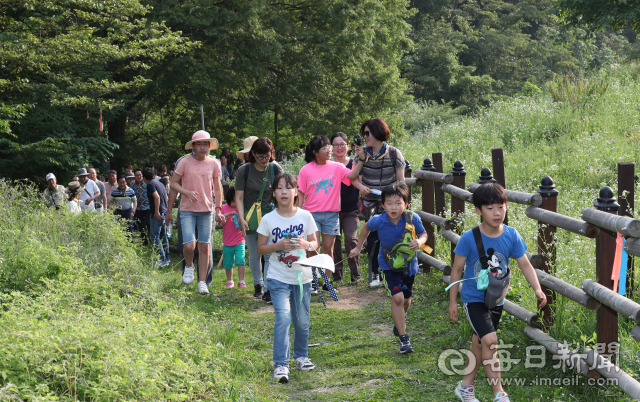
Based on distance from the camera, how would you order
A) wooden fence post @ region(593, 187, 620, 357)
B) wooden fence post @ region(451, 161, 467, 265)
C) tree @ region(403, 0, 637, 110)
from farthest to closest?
tree @ region(403, 0, 637, 110) < wooden fence post @ region(451, 161, 467, 265) < wooden fence post @ region(593, 187, 620, 357)

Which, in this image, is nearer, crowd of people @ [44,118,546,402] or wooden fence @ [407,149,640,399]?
wooden fence @ [407,149,640,399]

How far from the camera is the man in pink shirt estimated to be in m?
7.86

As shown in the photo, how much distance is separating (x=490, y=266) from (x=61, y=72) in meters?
15.5

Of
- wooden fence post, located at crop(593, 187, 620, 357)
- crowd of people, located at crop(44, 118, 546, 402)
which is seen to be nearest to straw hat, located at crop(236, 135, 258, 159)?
crowd of people, located at crop(44, 118, 546, 402)

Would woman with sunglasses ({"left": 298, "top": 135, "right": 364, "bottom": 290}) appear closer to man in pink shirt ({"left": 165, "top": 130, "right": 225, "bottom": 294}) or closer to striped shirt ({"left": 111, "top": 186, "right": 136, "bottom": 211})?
man in pink shirt ({"left": 165, "top": 130, "right": 225, "bottom": 294})

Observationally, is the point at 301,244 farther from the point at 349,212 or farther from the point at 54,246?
the point at 54,246

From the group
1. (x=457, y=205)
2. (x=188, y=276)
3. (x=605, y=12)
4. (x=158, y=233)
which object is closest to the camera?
(x=457, y=205)

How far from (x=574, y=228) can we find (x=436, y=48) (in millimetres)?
35633

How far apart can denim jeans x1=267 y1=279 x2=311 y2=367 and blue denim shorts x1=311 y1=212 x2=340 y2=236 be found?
243cm

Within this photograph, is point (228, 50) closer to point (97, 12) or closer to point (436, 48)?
point (97, 12)

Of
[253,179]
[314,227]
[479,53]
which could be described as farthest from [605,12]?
[479,53]

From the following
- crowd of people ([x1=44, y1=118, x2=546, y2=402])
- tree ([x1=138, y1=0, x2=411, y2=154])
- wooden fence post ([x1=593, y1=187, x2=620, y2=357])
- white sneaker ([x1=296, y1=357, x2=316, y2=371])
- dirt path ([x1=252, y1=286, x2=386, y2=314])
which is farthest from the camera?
tree ([x1=138, y1=0, x2=411, y2=154])

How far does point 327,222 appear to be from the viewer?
7.65 m

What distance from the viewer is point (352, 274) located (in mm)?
8438
